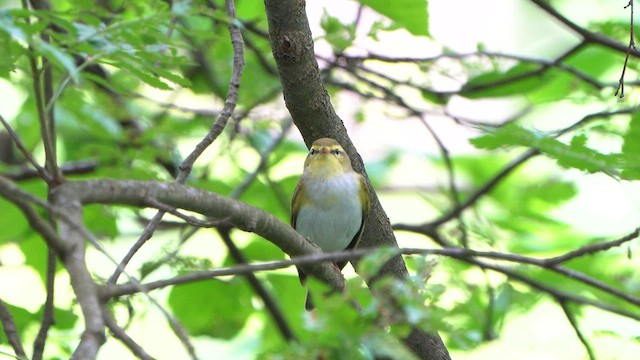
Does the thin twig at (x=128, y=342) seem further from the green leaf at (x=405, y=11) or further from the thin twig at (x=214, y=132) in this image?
the green leaf at (x=405, y=11)

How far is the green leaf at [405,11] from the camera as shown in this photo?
11.2 feet

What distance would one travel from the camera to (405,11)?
344 cm

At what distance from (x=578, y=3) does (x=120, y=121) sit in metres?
Answer: 3.93

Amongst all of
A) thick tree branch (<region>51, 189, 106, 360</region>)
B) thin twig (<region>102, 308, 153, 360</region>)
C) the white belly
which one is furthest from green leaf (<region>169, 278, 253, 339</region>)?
thick tree branch (<region>51, 189, 106, 360</region>)

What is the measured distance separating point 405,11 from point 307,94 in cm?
96

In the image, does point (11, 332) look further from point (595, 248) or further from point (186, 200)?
point (595, 248)

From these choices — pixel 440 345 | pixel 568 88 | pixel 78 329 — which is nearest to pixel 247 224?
pixel 440 345

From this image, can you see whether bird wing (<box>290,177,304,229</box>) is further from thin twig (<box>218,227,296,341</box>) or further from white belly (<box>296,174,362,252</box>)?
thin twig (<box>218,227,296,341</box>)

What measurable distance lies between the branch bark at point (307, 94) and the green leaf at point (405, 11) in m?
0.70

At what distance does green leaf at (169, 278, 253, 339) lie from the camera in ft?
14.1

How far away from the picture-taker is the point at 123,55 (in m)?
1.99

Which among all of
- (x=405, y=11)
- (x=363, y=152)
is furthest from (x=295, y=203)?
(x=363, y=152)

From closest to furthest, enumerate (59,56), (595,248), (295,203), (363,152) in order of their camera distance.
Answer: (59,56)
(595,248)
(295,203)
(363,152)

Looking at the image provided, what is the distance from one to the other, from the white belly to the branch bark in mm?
1132
